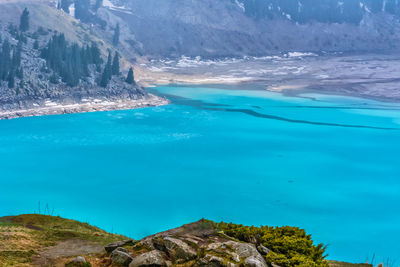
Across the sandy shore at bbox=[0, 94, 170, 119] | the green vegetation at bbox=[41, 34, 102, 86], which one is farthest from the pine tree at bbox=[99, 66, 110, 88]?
the sandy shore at bbox=[0, 94, 170, 119]

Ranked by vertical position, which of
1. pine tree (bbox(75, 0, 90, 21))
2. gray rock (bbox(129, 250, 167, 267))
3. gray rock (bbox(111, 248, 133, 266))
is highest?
pine tree (bbox(75, 0, 90, 21))

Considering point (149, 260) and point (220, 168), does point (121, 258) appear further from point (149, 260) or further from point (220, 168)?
point (220, 168)

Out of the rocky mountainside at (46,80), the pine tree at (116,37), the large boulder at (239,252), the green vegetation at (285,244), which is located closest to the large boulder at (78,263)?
the large boulder at (239,252)

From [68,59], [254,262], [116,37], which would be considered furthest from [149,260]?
[116,37]

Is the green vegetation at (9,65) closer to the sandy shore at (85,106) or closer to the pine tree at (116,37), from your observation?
the sandy shore at (85,106)

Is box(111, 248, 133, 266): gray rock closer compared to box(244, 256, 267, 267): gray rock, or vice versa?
box(244, 256, 267, 267): gray rock

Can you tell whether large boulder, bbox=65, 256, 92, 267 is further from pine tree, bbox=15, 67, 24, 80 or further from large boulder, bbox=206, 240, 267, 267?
pine tree, bbox=15, 67, 24, 80
